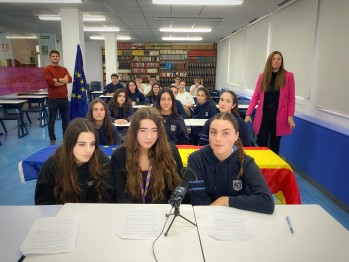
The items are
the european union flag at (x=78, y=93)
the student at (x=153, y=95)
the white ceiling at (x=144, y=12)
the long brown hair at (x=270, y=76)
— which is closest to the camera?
the long brown hair at (x=270, y=76)

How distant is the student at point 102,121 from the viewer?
128 inches

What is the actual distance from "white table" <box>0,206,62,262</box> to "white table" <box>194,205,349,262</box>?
0.80 m

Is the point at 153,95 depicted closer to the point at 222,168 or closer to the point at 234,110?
the point at 234,110

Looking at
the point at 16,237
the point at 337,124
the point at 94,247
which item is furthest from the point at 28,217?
the point at 337,124

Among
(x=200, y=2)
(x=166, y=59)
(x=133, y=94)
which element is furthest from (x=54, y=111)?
(x=166, y=59)

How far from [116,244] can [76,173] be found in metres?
0.81

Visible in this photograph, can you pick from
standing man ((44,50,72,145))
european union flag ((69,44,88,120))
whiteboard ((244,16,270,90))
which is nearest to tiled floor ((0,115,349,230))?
standing man ((44,50,72,145))

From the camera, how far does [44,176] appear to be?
1.87 m

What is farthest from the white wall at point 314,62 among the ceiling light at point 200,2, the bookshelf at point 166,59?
the bookshelf at point 166,59

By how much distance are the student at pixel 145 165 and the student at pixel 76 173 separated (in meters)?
0.11

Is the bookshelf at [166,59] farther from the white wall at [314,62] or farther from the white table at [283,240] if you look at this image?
the white table at [283,240]

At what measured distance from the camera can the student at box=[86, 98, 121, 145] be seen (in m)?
3.26

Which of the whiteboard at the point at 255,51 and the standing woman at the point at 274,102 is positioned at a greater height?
the whiteboard at the point at 255,51

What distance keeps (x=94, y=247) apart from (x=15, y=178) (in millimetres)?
3349
